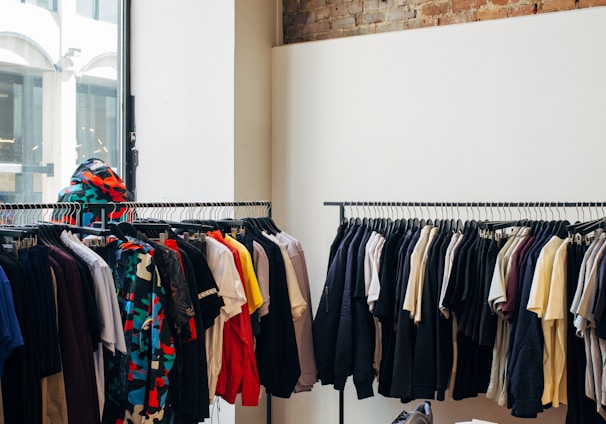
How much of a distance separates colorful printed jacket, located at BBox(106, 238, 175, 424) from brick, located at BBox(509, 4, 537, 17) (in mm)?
2445

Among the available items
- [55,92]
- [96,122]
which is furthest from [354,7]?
[55,92]

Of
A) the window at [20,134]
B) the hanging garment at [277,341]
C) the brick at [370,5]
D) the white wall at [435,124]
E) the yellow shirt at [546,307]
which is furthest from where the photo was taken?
the brick at [370,5]

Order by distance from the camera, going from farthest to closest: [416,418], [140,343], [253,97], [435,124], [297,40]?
[297,40] < [253,97] < [435,124] < [140,343] < [416,418]

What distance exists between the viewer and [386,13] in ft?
14.6

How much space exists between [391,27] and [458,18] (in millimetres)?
425

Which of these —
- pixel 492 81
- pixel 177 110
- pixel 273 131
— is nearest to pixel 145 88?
pixel 177 110

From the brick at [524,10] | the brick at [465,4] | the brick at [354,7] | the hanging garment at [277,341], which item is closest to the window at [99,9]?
the brick at [354,7]

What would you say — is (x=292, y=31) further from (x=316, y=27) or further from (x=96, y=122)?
(x=96, y=122)

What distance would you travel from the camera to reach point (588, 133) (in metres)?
3.65

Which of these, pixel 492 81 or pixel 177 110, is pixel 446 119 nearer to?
pixel 492 81

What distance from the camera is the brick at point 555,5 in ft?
12.7

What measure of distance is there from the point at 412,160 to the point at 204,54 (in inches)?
56.5

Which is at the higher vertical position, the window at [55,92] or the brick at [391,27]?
the brick at [391,27]

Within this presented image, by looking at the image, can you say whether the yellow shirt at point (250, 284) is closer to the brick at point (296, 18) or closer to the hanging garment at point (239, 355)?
the hanging garment at point (239, 355)
